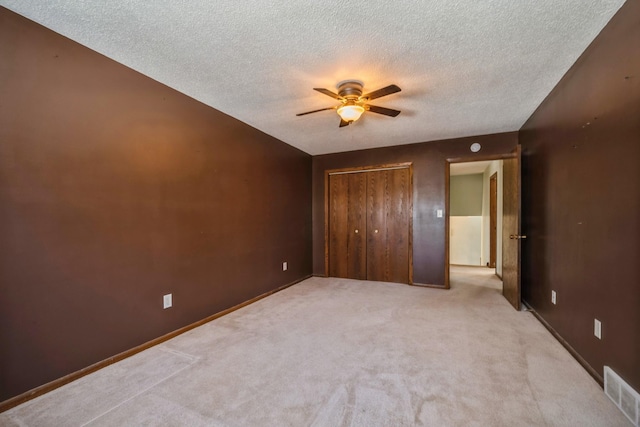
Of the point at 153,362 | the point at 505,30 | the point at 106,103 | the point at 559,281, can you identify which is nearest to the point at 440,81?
the point at 505,30

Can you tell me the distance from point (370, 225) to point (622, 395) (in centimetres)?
345

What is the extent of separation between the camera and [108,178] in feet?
6.92

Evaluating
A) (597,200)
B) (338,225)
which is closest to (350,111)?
(597,200)

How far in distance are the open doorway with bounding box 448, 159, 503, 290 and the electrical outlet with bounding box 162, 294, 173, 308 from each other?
574 centimetres

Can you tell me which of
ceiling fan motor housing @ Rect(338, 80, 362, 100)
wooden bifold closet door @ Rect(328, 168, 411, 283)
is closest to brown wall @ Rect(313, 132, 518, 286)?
wooden bifold closet door @ Rect(328, 168, 411, 283)

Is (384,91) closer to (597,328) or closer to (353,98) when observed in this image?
(353,98)

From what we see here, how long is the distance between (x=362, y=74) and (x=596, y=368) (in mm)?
2682

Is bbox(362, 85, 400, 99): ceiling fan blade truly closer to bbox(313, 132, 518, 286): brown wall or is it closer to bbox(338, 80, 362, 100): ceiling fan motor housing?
bbox(338, 80, 362, 100): ceiling fan motor housing

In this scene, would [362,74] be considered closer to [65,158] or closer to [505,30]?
[505,30]

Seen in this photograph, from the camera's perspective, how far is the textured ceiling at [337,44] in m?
1.61

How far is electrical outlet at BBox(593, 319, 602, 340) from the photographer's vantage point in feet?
5.95

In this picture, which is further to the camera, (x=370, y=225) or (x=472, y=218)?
(x=472, y=218)

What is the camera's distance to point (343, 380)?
1.85 metres

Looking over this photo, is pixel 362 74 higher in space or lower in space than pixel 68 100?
higher
